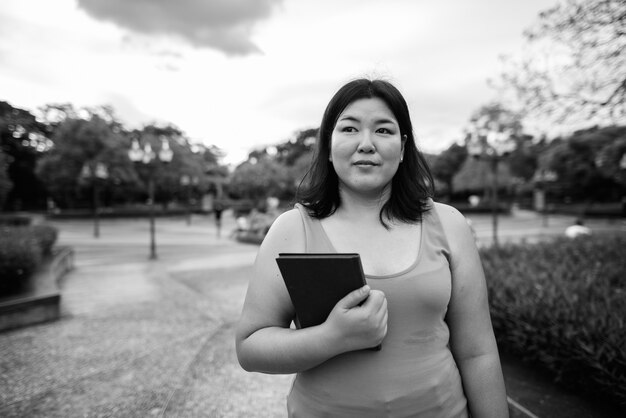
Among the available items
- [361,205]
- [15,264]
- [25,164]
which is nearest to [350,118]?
[361,205]

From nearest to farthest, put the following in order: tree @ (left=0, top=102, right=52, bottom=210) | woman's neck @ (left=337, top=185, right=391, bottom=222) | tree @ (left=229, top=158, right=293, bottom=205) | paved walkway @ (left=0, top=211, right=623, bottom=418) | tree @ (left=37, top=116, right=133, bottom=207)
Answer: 1. woman's neck @ (left=337, top=185, right=391, bottom=222)
2. paved walkway @ (left=0, top=211, right=623, bottom=418)
3. tree @ (left=37, top=116, right=133, bottom=207)
4. tree @ (left=229, top=158, right=293, bottom=205)
5. tree @ (left=0, top=102, right=52, bottom=210)

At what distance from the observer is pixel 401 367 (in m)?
1.21

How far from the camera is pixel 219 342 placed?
4395 mm

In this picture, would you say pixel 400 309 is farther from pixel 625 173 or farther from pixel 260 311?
pixel 625 173

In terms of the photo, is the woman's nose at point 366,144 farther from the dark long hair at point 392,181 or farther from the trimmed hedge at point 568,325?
the trimmed hedge at point 568,325

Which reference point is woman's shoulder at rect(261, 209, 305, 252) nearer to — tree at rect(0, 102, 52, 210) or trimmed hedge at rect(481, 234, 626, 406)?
trimmed hedge at rect(481, 234, 626, 406)

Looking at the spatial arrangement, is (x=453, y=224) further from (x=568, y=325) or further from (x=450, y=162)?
(x=450, y=162)

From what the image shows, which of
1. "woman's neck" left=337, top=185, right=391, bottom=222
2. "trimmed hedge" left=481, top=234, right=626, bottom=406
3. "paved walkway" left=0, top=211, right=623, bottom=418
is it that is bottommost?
"paved walkway" left=0, top=211, right=623, bottom=418

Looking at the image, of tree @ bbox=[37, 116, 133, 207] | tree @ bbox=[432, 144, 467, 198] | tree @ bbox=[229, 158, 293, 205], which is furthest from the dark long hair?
tree @ bbox=[432, 144, 467, 198]

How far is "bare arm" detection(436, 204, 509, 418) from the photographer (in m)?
1.31

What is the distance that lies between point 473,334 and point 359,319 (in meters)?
0.51

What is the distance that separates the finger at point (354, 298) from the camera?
108cm

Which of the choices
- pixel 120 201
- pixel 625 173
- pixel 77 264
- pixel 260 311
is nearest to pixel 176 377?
pixel 260 311

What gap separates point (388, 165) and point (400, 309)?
46 centimetres
